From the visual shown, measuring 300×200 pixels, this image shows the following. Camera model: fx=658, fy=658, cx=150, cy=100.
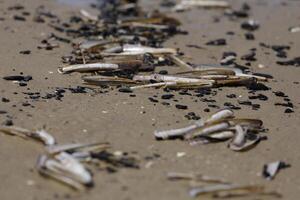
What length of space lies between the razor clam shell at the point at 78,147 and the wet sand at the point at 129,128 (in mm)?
120

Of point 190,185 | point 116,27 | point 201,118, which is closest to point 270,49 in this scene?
point 116,27

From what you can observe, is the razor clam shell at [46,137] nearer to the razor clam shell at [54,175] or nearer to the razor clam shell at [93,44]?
the razor clam shell at [54,175]

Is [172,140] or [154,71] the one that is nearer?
[172,140]

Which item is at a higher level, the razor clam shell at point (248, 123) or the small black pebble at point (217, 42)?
the small black pebble at point (217, 42)

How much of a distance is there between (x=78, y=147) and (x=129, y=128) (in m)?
0.69

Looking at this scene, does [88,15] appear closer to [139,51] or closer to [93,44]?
[93,44]

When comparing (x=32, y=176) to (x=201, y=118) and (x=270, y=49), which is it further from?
(x=270, y=49)

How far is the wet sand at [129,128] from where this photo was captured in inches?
186

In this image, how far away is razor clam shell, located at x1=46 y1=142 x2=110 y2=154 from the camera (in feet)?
16.6

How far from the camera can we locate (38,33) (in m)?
8.49

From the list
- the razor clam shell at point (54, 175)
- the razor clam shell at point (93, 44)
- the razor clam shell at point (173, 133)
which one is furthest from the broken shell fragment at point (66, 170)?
the razor clam shell at point (93, 44)

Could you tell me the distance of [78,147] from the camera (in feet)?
16.9

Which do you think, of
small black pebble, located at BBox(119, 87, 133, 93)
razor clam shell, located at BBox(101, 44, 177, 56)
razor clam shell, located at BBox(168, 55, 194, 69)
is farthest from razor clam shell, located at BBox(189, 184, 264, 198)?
razor clam shell, located at BBox(101, 44, 177, 56)

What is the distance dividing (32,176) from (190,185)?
115 cm
